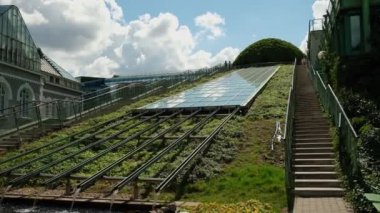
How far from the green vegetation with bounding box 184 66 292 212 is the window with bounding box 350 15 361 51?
14.8 feet

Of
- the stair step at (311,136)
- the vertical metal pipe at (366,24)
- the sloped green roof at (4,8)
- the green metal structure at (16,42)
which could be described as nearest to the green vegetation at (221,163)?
the stair step at (311,136)

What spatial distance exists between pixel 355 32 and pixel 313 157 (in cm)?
921

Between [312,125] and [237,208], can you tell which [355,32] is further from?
[237,208]

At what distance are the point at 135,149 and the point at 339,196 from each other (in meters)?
7.92

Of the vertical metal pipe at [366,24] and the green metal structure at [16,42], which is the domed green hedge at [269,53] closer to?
the green metal structure at [16,42]

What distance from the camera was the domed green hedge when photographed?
64812 mm

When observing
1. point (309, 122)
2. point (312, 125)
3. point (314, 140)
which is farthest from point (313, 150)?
point (309, 122)

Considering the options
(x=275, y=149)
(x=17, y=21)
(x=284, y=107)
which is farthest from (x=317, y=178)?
(x=17, y=21)

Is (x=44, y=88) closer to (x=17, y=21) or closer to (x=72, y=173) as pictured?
(x=17, y=21)

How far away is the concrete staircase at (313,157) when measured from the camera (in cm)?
1353

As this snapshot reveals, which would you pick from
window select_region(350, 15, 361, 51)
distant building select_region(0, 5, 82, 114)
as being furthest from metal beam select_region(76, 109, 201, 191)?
distant building select_region(0, 5, 82, 114)

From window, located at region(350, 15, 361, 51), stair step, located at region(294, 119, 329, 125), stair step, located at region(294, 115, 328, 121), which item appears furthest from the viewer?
window, located at region(350, 15, 361, 51)

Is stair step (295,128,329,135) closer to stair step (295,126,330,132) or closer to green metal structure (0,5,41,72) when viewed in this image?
stair step (295,126,330,132)

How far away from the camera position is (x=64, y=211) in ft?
44.3
